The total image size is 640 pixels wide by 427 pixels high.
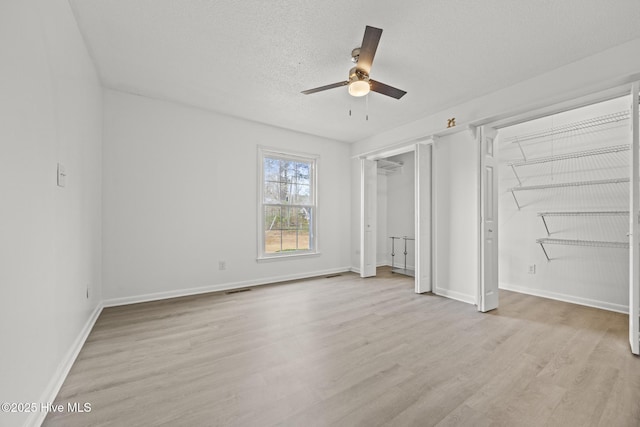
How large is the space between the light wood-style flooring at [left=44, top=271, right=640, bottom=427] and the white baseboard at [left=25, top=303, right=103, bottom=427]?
6 centimetres

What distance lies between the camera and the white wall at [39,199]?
1171 mm

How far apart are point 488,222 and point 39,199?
4015mm

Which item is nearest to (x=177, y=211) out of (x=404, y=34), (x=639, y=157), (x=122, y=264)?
A: (x=122, y=264)

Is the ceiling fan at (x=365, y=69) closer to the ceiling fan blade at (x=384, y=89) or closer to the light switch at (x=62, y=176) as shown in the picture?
the ceiling fan blade at (x=384, y=89)

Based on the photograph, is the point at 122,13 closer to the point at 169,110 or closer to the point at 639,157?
the point at 169,110

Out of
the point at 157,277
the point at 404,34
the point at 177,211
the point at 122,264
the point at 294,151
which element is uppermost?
the point at 404,34

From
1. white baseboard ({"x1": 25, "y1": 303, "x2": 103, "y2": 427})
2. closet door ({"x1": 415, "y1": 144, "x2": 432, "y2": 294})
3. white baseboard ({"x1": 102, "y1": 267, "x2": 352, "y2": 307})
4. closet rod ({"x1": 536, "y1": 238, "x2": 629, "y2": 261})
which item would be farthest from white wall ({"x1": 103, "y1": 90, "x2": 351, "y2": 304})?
closet rod ({"x1": 536, "y1": 238, "x2": 629, "y2": 261})

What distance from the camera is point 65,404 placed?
1555 mm

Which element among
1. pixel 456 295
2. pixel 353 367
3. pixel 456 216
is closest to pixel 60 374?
pixel 353 367

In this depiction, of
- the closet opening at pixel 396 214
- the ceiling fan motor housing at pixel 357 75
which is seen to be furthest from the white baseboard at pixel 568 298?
the ceiling fan motor housing at pixel 357 75

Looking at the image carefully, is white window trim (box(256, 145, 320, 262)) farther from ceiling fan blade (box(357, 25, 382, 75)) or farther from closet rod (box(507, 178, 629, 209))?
closet rod (box(507, 178, 629, 209))

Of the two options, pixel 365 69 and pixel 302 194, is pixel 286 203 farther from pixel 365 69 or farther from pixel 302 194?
pixel 365 69

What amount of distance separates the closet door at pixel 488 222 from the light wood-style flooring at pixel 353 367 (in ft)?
0.83

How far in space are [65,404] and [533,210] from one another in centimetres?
538
